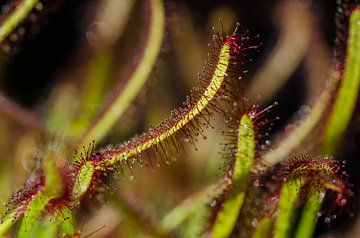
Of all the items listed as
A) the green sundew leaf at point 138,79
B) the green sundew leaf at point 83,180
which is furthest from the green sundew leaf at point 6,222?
the green sundew leaf at point 138,79

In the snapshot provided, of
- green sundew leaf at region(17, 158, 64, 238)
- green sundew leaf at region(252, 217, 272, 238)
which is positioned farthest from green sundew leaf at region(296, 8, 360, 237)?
green sundew leaf at region(17, 158, 64, 238)

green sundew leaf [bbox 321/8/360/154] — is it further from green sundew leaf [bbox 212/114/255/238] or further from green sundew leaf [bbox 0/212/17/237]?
green sundew leaf [bbox 0/212/17/237]

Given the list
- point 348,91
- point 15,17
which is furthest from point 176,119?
point 15,17

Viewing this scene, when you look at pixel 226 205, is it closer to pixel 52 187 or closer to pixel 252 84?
pixel 52 187

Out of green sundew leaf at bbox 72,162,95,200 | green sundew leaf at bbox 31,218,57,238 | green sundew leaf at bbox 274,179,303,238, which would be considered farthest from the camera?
green sundew leaf at bbox 31,218,57,238

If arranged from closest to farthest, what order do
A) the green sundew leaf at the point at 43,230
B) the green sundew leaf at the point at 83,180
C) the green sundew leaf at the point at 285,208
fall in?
the green sundew leaf at the point at 83,180 → the green sundew leaf at the point at 285,208 → the green sundew leaf at the point at 43,230

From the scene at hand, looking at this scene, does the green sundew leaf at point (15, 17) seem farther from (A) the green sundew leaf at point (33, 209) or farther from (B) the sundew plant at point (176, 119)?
(A) the green sundew leaf at point (33, 209)
